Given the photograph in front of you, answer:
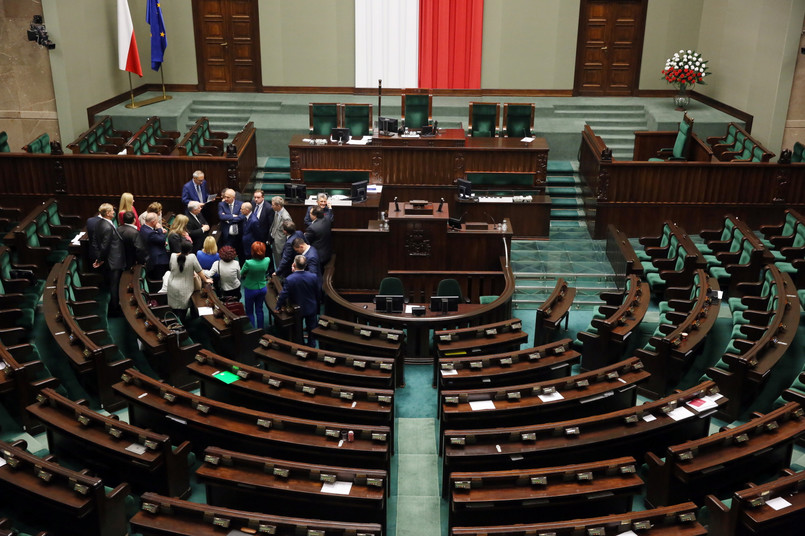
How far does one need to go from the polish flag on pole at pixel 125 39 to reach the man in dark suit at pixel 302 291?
7.51m

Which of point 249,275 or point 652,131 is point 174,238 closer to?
point 249,275

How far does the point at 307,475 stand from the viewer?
18.2 feet

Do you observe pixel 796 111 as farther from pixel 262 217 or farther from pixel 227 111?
pixel 227 111

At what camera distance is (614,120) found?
14148 millimetres

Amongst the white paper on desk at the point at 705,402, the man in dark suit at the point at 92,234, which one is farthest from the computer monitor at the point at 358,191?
the white paper on desk at the point at 705,402

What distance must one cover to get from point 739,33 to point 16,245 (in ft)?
37.8

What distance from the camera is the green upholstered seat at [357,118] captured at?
12258 millimetres

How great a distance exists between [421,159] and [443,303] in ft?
11.8

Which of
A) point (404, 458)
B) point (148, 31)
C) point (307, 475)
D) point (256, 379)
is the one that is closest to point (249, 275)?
point (256, 379)

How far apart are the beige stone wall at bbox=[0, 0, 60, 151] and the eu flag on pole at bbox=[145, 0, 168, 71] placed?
7.12ft

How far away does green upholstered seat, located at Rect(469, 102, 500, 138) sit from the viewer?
12477 mm

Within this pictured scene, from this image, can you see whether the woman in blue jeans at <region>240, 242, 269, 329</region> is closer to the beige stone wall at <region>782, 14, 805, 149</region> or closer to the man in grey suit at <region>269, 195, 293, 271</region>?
the man in grey suit at <region>269, 195, 293, 271</region>

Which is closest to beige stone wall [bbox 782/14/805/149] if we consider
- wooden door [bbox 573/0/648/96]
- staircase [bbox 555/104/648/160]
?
staircase [bbox 555/104/648/160]

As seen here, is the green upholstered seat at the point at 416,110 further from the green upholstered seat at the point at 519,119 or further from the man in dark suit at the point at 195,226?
the man in dark suit at the point at 195,226
